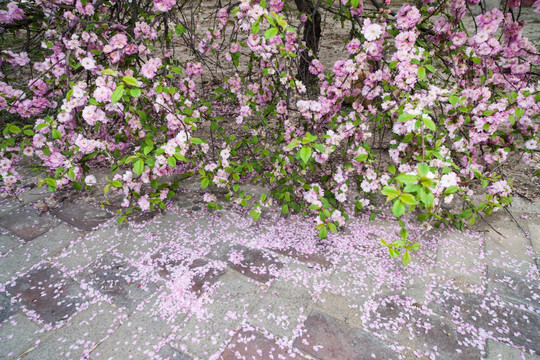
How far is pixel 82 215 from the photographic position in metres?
3.10

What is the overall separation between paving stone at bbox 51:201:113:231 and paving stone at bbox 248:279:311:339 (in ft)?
5.87

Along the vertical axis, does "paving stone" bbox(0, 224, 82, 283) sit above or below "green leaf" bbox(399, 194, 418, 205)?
below

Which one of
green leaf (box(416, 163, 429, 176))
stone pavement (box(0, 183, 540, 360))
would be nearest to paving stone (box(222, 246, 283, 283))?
stone pavement (box(0, 183, 540, 360))

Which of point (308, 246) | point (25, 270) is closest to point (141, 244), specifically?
point (25, 270)

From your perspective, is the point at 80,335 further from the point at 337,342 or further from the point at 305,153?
the point at 305,153

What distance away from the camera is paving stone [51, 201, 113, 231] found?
2975mm

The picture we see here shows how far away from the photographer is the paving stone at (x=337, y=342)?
1821 millimetres

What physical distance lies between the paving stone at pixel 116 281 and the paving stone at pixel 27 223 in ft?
2.71

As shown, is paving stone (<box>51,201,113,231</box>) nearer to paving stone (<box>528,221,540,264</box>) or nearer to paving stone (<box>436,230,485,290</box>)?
paving stone (<box>436,230,485,290</box>)

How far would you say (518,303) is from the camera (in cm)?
214

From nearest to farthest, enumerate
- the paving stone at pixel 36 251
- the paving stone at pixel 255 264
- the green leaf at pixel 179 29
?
1. the paving stone at pixel 255 264
2. the paving stone at pixel 36 251
3. the green leaf at pixel 179 29

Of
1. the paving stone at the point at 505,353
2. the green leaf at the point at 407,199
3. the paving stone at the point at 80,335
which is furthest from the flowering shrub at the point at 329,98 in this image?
the paving stone at the point at 80,335

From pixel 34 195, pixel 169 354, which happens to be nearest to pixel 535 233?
pixel 169 354

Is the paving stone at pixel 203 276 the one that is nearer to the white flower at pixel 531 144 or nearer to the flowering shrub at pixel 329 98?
the flowering shrub at pixel 329 98
